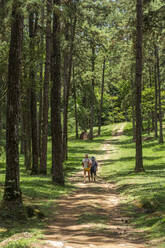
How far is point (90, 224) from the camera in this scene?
10.9 metres

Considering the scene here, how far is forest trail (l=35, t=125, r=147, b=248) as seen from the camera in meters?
8.48

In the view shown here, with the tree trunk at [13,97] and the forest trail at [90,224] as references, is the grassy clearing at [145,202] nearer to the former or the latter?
the forest trail at [90,224]

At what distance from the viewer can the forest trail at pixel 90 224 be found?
848 centimetres

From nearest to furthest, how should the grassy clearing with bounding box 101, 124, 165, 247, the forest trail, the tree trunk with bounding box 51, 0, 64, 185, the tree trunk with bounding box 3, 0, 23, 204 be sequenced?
the forest trail → the grassy clearing with bounding box 101, 124, 165, 247 → the tree trunk with bounding box 3, 0, 23, 204 → the tree trunk with bounding box 51, 0, 64, 185

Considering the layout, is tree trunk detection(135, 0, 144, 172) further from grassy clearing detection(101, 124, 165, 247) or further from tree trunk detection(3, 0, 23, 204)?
tree trunk detection(3, 0, 23, 204)

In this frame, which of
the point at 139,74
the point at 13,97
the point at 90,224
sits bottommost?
the point at 90,224

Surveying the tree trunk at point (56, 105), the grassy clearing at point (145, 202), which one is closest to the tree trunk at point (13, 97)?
the grassy clearing at point (145, 202)

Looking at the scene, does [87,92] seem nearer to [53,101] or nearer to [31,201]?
[53,101]

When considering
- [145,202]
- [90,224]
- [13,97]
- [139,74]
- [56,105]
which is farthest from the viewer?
[139,74]

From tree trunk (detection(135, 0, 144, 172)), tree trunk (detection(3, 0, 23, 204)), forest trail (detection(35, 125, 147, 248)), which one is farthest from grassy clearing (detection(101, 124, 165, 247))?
tree trunk (detection(3, 0, 23, 204))

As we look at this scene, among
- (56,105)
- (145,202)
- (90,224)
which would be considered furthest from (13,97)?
(56,105)

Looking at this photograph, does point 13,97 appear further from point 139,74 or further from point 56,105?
point 139,74

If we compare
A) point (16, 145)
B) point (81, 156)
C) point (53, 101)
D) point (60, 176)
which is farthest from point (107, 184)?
point (81, 156)

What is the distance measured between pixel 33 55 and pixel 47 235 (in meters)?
12.8
